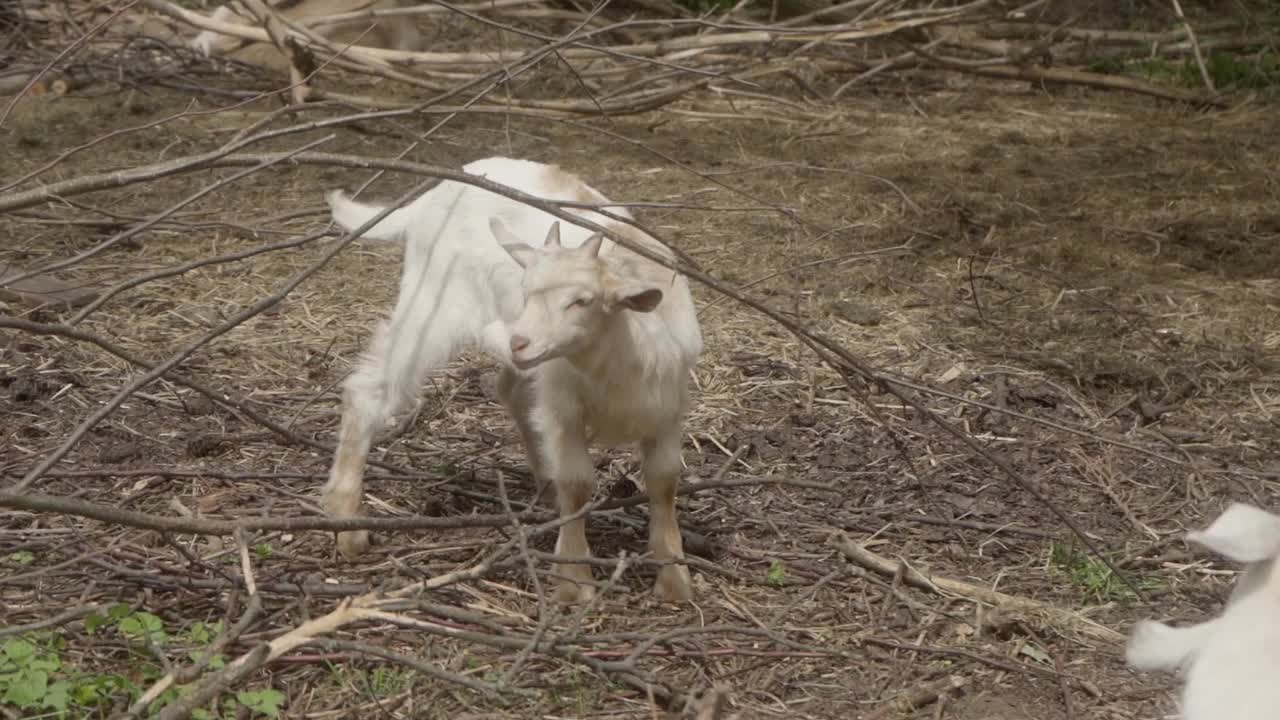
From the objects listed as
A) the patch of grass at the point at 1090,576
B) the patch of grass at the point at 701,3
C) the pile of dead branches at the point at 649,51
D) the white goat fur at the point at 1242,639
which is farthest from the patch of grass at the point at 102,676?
the patch of grass at the point at 701,3

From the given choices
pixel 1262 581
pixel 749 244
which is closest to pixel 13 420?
pixel 749 244

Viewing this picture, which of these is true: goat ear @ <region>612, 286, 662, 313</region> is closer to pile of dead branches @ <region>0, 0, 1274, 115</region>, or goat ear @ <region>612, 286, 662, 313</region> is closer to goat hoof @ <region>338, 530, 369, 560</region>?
goat hoof @ <region>338, 530, 369, 560</region>

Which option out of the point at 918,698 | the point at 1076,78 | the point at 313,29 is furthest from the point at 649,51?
the point at 918,698

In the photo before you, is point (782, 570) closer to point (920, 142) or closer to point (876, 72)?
point (920, 142)

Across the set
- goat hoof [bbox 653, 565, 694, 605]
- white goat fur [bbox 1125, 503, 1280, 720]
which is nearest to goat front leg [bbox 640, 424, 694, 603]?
goat hoof [bbox 653, 565, 694, 605]

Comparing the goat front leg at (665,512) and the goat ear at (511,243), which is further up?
the goat ear at (511,243)

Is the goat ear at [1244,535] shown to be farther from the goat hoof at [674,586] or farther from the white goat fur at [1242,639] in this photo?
the goat hoof at [674,586]

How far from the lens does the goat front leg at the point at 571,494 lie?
158 inches

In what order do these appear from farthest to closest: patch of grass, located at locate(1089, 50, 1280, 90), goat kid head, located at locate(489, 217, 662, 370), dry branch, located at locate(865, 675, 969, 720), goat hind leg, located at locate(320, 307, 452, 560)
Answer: patch of grass, located at locate(1089, 50, 1280, 90), goat hind leg, located at locate(320, 307, 452, 560), goat kid head, located at locate(489, 217, 662, 370), dry branch, located at locate(865, 675, 969, 720)

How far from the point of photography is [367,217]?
474 cm

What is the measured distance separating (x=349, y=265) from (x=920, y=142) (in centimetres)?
327

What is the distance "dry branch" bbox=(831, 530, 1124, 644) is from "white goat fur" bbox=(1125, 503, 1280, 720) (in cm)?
66

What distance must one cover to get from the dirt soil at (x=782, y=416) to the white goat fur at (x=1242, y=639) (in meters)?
0.50

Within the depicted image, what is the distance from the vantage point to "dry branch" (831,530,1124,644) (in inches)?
155
